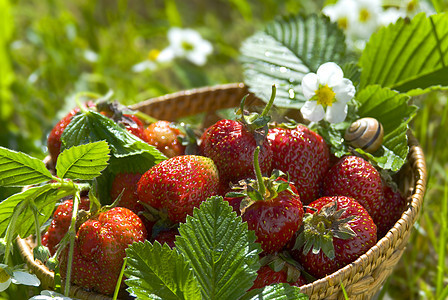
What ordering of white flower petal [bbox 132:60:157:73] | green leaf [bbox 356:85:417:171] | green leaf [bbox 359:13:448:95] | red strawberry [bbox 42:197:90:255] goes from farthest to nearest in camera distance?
white flower petal [bbox 132:60:157:73] < green leaf [bbox 359:13:448:95] < green leaf [bbox 356:85:417:171] < red strawberry [bbox 42:197:90:255]

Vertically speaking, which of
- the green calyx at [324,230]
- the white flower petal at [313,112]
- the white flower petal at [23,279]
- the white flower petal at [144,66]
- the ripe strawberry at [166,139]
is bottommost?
the green calyx at [324,230]

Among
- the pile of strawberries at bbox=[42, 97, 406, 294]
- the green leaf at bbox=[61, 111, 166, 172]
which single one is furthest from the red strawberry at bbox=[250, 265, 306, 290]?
the green leaf at bbox=[61, 111, 166, 172]

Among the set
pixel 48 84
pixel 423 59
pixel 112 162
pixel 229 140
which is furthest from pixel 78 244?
pixel 48 84

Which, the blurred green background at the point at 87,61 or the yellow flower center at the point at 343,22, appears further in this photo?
the blurred green background at the point at 87,61

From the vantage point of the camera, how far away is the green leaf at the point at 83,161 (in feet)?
3.03

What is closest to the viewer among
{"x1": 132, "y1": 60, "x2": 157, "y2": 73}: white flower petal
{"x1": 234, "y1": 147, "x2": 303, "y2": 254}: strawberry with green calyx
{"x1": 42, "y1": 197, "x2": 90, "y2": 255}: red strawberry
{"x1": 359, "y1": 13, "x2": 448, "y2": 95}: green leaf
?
{"x1": 234, "y1": 147, "x2": 303, "y2": 254}: strawberry with green calyx

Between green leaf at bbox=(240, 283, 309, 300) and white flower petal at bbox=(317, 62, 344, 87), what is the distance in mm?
A: 490

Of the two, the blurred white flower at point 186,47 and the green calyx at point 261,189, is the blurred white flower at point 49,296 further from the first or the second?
the blurred white flower at point 186,47

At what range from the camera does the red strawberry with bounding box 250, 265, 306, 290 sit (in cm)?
90

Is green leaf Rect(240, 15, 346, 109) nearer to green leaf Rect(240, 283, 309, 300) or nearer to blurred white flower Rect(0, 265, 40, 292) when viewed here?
green leaf Rect(240, 283, 309, 300)

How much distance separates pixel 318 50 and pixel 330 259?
65cm

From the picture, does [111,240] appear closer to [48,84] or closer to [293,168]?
[293,168]

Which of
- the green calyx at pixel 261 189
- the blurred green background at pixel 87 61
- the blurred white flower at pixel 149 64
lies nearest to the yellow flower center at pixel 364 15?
the blurred green background at pixel 87 61

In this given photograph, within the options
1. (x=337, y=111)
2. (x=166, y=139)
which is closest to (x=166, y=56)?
(x=166, y=139)
